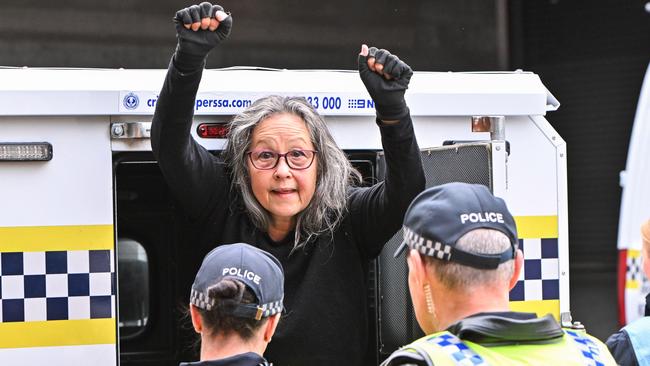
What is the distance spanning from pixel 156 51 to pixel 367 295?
14.3 ft

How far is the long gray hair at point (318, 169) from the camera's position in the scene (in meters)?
3.76

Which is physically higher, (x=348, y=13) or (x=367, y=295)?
(x=348, y=13)

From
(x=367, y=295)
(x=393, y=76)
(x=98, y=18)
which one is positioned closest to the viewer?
(x=393, y=76)

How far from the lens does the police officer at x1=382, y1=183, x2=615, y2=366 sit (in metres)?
2.07

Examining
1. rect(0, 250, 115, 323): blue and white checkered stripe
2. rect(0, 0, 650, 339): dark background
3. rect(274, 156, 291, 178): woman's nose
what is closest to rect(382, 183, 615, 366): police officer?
rect(274, 156, 291, 178): woman's nose

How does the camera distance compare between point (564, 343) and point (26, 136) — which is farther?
point (26, 136)

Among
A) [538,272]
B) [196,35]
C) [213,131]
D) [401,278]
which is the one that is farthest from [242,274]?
[538,272]

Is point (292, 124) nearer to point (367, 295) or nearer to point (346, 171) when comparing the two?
point (346, 171)

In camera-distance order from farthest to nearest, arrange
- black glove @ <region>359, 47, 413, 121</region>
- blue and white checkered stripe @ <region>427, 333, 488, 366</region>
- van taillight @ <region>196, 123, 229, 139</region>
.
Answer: van taillight @ <region>196, 123, 229, 139</region> → black glove @ <region>359, 47, 413, 121</region> → blue and white checkered stripe @ <region>427, 333, 488, 366</region>

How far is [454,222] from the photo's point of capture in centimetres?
215

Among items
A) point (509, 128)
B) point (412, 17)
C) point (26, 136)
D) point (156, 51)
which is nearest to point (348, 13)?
point (412, 17)

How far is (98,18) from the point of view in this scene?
788cm

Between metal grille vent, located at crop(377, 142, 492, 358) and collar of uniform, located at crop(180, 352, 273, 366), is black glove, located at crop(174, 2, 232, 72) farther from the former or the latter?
collar of uniform, located at crop(180, 352, 273, 366)

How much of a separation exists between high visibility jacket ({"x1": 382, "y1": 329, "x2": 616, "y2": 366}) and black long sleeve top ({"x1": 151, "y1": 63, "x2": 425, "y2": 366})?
156cm
